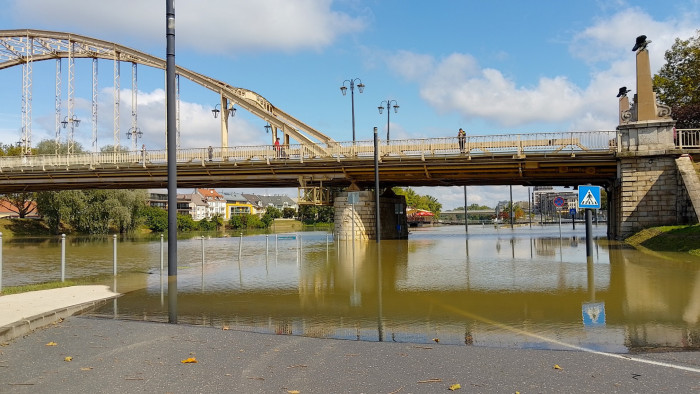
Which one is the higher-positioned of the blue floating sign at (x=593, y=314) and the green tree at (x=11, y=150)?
the green tree at (x=11, y=150)

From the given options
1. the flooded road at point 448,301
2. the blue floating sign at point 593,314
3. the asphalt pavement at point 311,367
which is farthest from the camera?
the blue floating sign at point 593,314

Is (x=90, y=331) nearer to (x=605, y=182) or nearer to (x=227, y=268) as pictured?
(x=227, y=268)

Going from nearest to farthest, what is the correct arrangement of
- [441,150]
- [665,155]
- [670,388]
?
[670,388] → [665,155] → [441,150]

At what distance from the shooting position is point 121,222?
203 feet

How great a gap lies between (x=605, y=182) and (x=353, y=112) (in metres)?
19.8

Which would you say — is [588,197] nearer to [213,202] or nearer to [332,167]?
[332,167]

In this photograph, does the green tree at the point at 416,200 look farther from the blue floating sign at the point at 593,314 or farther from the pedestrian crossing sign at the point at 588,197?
the blue floating sign at the point at 593,314

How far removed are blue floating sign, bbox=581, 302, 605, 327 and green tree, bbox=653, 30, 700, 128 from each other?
118 ft

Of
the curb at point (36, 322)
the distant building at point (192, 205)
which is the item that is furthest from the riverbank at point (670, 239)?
the distant building at point (192, 205)

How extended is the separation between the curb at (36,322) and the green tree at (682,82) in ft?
136

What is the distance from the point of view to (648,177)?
29.2 meters

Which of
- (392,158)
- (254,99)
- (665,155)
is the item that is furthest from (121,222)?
(665,155)

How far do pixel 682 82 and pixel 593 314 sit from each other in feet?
128

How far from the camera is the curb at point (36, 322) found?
6.71 meters
